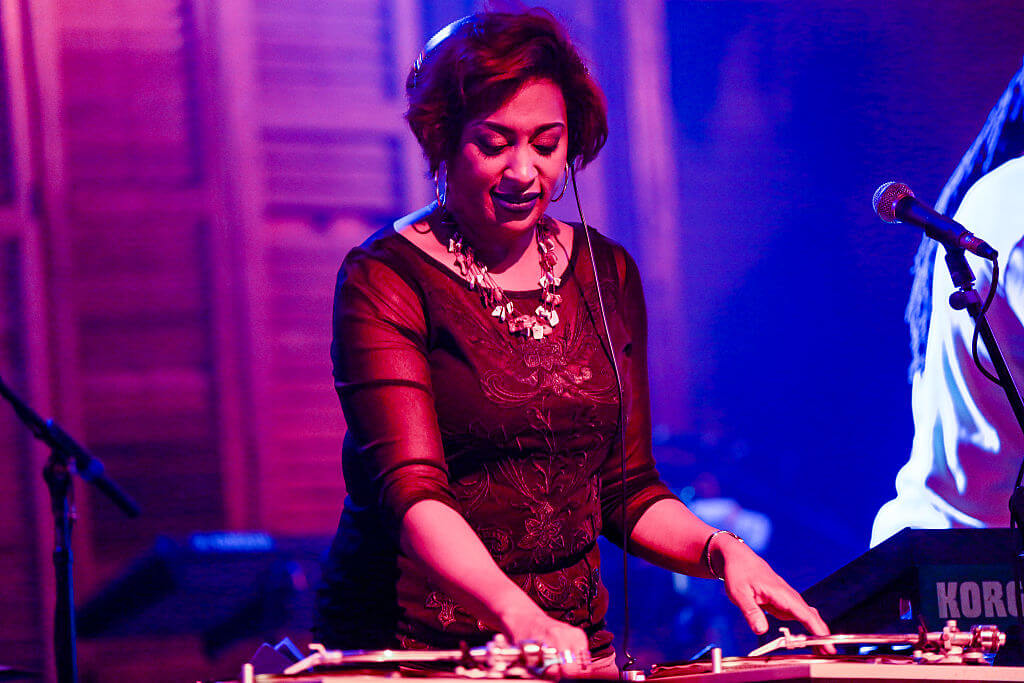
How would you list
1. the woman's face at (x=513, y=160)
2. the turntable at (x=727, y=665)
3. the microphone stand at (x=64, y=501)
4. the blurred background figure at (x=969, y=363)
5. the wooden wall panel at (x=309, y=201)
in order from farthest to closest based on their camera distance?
the wooden wall panel at (x=309, y=201) < the blurred background figure at (x=969, y=363) < the microphone stand at (x=64, y=501) < the woman's face at (x=513, y=160) < the turntable at (x=727, y=665)

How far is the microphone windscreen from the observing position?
2.11m

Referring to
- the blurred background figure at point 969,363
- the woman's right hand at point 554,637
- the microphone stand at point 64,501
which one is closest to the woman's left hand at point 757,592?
the woman's right hand at point 554,637

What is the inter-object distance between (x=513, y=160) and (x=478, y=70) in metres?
0.14

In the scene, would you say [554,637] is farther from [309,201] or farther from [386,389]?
[309,201]

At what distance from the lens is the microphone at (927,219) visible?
199 cm

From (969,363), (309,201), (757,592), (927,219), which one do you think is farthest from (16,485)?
(969,363)

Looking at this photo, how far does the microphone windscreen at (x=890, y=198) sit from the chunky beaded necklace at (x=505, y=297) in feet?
2.28

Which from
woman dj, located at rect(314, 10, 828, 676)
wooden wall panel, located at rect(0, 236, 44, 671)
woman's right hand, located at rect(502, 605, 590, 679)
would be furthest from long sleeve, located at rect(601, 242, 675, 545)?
wooden wall panel, located at rect(0, 236, 44, 671)

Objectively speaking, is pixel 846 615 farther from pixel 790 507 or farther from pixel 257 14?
pixel 257 14

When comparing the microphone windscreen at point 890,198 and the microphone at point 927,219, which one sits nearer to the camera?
the microphone at point 927,219

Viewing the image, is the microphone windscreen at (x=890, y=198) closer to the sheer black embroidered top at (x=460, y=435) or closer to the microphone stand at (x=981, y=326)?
the microphone stand at (x=981, y=326)

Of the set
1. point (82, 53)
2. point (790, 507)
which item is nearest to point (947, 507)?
point (790, 507)

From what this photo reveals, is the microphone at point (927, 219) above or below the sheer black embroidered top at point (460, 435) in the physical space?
above

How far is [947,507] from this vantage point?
3.15m
